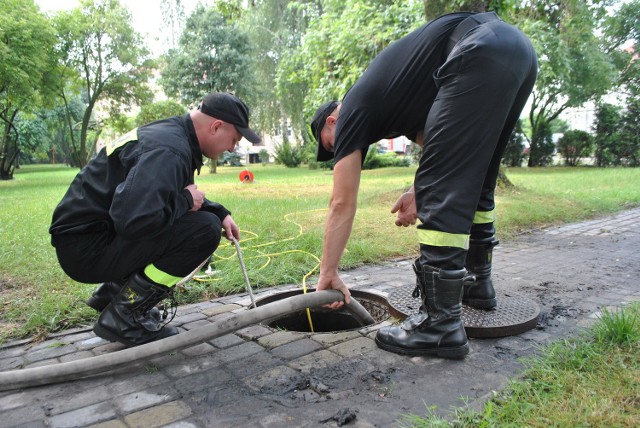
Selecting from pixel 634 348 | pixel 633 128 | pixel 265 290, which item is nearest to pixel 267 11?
pixel 633 128

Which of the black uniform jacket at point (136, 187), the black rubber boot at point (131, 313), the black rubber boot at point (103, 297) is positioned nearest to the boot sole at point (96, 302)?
the black rubber boot at point (103, 297)

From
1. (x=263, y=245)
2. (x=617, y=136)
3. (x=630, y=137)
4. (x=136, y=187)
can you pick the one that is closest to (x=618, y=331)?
(x=136, y=187)

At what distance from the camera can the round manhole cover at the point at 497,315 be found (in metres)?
2.44

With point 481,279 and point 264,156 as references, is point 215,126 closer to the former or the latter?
point 481,279

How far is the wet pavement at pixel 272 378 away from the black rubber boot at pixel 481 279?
0.30m

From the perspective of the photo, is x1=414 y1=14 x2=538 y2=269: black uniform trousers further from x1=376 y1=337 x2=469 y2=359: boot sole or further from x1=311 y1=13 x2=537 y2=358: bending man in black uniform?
x1=376 y1=337 x2=469 y2=359: boot sole

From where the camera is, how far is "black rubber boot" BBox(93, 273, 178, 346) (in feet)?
7.64

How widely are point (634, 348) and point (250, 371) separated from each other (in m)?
1.67

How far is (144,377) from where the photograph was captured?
2.09 meters

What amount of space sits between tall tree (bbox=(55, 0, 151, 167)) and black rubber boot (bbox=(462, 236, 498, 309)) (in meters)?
22.2

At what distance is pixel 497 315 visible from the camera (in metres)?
2.65

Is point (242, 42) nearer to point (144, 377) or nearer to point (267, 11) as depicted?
point (267, 11)

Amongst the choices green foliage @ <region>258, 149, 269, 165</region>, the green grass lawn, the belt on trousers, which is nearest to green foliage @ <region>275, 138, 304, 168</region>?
green foliage @ <region>258, 149, 269, 165</region>

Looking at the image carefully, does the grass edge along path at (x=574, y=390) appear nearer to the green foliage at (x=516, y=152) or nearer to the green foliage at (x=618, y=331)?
the green foliage at (x=618, y=331)
